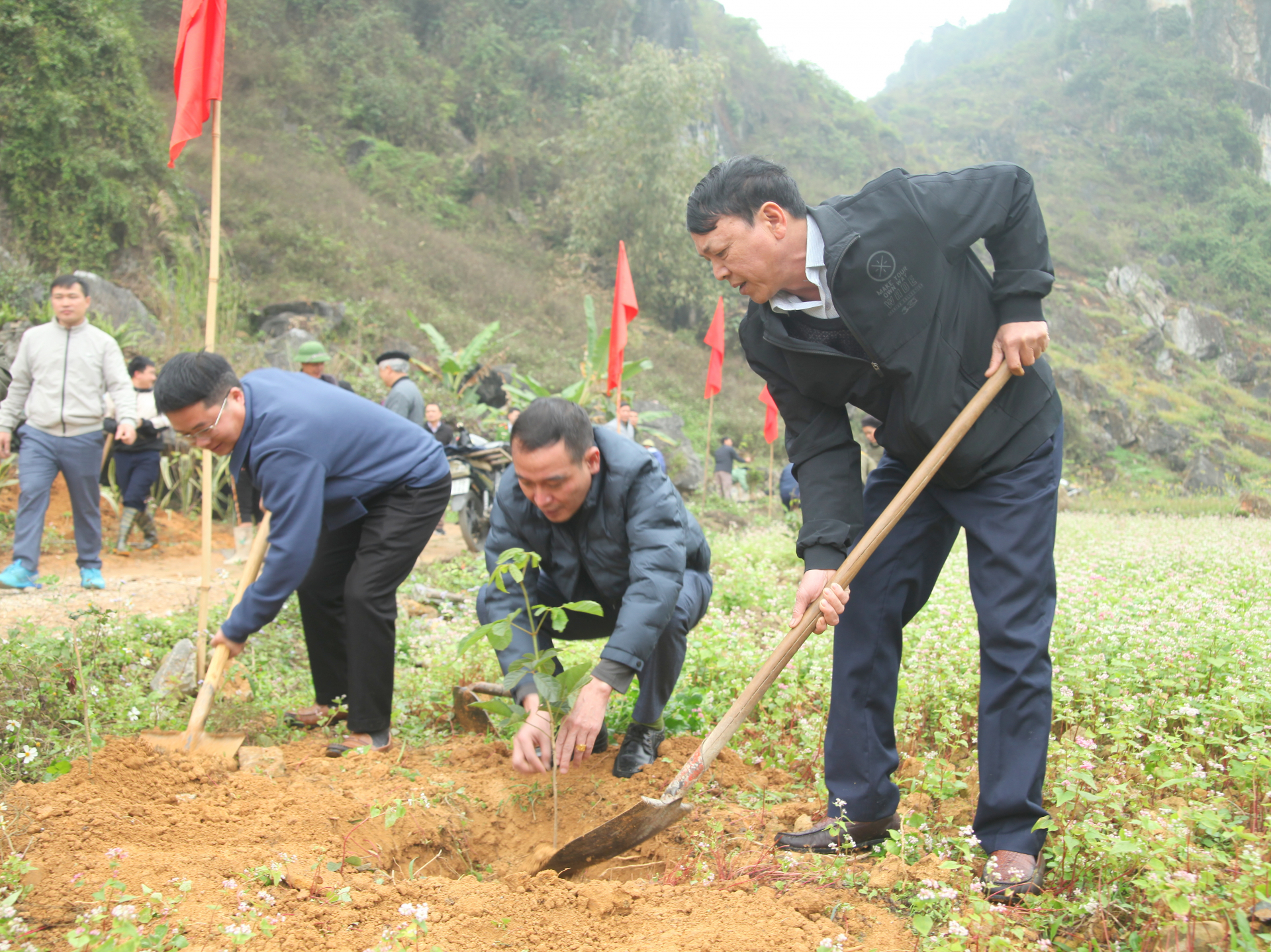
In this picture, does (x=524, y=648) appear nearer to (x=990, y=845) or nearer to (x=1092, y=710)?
(x=990, y=845)

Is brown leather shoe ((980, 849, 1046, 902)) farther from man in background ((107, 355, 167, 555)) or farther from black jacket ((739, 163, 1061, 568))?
man in background ((107, 355, 167, 555))

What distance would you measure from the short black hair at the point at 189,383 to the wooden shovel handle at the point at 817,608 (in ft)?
6.34

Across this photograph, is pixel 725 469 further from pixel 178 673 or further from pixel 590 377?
pixel 178 673

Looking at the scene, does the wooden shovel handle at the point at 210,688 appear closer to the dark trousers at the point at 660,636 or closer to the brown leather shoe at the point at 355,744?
the brown leather shoe at the point at 355,744

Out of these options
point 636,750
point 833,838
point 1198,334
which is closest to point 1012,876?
point 833,838

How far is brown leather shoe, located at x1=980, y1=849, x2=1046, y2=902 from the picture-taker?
1.89 meters

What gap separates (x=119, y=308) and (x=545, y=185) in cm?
1812

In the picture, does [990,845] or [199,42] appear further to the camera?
[199,42]

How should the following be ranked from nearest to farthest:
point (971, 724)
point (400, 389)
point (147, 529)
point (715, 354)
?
point (971, 724) → point (147, 529) → point (400, 389) → point (715, 354)

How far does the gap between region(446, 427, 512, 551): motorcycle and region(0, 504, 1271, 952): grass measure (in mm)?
3179

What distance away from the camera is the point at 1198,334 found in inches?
1417

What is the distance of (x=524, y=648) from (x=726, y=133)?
40421 mm

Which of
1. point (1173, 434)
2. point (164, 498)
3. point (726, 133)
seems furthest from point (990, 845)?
point (726, 133)

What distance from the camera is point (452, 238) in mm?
22219
